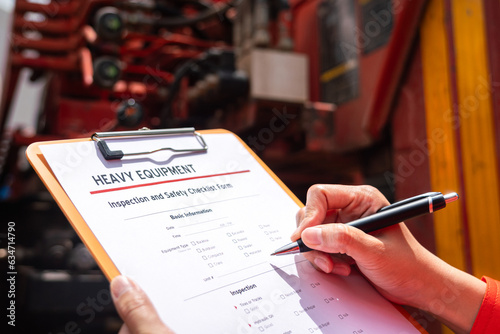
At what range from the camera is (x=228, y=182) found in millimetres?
455

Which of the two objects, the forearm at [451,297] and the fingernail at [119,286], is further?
the forearm at [451,297]

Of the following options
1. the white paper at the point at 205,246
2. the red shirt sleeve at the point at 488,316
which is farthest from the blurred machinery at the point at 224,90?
the white paper at the point at 205,246

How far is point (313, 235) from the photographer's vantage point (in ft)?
1.31

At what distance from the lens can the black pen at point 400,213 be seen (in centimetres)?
42

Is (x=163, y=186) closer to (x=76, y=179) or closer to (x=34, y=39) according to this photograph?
(x=76, y=179)

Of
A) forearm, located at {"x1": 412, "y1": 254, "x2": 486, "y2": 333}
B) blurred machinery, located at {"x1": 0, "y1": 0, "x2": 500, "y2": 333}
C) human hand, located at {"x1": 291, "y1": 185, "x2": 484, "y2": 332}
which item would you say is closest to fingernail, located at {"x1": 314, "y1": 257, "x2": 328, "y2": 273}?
human hand, located at {"x1": 291, "y1": 185, "x2": 484, "y2": 332}

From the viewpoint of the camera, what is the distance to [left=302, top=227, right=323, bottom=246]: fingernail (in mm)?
396

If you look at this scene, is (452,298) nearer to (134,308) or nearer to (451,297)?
(451,297)

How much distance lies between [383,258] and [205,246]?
192mm

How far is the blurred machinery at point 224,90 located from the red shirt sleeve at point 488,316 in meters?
0.30

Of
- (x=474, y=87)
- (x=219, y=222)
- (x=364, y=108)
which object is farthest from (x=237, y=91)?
(x=219, y=222)

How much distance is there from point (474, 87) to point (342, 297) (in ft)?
1.72

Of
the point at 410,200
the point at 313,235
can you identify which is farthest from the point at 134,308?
the point at 410,200

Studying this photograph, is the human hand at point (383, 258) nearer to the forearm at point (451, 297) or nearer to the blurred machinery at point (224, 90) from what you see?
the forearm at point (451, 297)
